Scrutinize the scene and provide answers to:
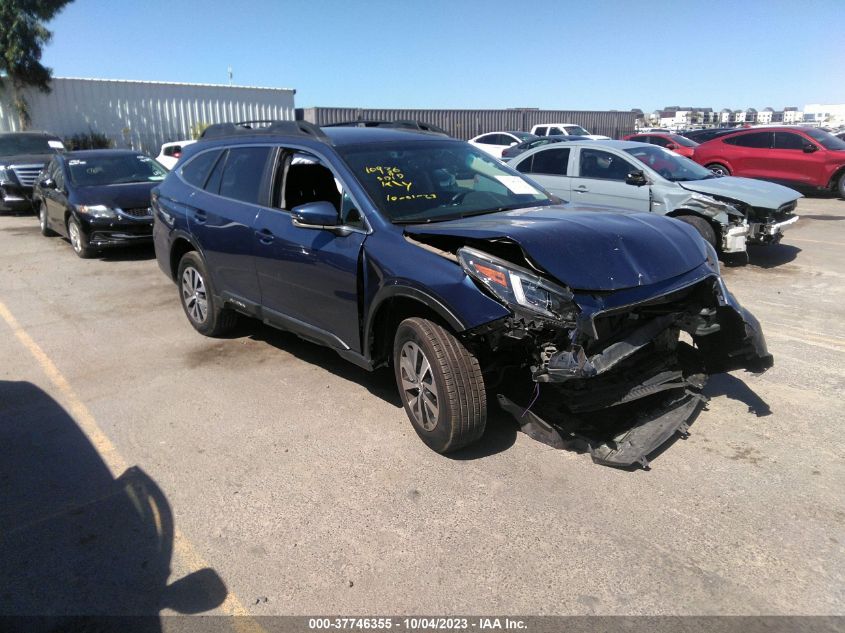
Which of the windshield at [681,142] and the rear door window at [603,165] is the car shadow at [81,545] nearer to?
the rear door window at [603,165]

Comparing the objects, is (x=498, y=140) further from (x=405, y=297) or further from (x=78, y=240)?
(x=405, y=297)

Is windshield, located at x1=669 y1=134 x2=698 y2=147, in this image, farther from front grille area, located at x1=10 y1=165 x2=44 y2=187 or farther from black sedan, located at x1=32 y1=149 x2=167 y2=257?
front grille area, located at x1=10 y1=165 x2=44 y2=187

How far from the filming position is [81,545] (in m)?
3.11

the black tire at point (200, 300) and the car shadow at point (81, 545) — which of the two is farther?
the black tire at point (200, 300)

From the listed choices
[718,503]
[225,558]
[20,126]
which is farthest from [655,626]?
[20,126]

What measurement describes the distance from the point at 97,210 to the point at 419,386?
7913mm

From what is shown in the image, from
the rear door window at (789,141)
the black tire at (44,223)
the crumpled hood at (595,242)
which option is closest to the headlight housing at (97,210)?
the black tire at (44,223)

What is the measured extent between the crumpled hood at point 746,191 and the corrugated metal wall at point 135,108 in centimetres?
2419

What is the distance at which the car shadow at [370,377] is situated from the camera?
3.95m

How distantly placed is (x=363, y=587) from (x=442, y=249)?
187 cm

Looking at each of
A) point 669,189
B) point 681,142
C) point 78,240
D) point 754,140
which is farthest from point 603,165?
point 681,142

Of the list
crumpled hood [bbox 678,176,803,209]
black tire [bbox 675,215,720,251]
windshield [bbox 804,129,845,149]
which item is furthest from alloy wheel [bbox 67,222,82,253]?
windshield [bbox 804,129,845,149]

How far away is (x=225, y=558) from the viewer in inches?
118

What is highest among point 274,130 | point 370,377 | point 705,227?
point 274,130
